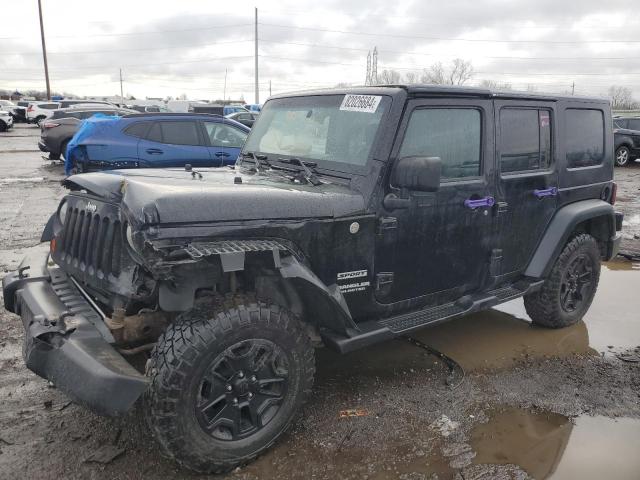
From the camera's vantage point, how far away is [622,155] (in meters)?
18.4

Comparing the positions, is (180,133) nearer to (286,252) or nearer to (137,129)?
(137,129)

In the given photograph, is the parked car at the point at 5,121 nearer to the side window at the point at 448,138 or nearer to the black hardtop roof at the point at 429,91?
the black hardtop roof at the point at 429,91

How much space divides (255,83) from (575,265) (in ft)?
135

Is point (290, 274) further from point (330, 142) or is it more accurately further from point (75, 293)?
point (75, 293)

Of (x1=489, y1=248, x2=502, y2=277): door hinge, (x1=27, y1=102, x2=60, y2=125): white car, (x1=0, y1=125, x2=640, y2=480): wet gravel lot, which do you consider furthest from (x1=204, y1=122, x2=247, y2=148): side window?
(x1=27, y1=102, x2=60, y2=125): white car

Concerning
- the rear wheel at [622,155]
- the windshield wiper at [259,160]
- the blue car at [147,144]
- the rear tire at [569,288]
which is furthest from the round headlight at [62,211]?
the rear wheel at [622,155]

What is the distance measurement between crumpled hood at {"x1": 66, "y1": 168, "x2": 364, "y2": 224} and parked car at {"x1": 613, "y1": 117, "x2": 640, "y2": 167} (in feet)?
60.6

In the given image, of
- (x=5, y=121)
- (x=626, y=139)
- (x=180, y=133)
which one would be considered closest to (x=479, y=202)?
Result: (x=180, y=133)

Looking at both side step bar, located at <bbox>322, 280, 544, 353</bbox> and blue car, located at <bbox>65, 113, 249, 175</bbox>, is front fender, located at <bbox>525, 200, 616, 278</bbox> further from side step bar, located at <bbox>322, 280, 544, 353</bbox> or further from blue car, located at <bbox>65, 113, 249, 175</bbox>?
blue car, located at <bbox>65, 113, 249, 175</bbox>

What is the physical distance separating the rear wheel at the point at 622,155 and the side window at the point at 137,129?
16.1 m

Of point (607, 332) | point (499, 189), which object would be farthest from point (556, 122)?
point (607, 332)

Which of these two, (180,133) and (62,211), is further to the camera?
(180,133)

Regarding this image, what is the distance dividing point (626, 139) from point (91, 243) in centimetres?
1968

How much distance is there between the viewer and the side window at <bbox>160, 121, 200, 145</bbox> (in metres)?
9.99
